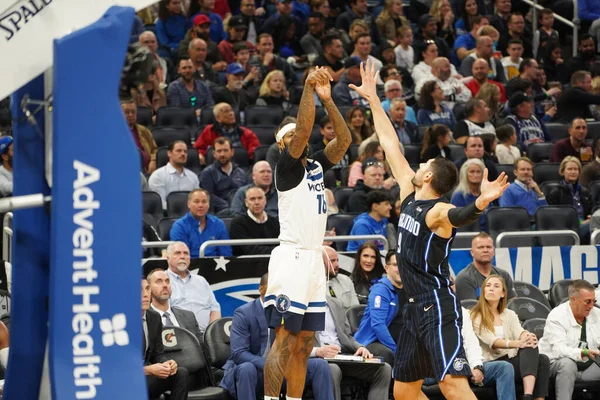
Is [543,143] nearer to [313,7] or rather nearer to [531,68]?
[531,68]

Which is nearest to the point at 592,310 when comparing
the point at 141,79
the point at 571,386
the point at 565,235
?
the point at 571,386

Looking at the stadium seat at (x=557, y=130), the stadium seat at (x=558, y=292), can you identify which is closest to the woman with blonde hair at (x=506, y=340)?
the stadium seat at (x=558, y=292)

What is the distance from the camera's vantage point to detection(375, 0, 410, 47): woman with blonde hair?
65.2ft

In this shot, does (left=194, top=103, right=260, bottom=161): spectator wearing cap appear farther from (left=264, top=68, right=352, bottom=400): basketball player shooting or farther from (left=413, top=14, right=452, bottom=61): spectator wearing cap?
(left=264, top=68, right=352, bottom=400): basketball player shooting

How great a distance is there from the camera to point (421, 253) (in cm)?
775

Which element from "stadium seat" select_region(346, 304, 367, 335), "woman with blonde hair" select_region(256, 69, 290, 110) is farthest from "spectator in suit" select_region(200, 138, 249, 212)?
"stadium seat" select_region(346, 304, 367, 335)

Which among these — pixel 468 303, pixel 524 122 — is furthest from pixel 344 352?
pixel 524 122

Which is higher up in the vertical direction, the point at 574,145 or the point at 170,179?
the point at 574,145

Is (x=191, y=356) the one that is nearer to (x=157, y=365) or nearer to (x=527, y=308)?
(x=157, y=365)

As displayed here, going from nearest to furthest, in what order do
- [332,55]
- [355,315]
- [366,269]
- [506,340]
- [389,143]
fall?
1. [389,143]
2. [506,340]
3. [355,315]
4. [366,269]
5. [332,55]

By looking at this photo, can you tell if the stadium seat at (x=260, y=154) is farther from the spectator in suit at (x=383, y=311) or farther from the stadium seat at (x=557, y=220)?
the spectator in suit at (x=383, y=311)

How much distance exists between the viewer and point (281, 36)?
61.8 feet

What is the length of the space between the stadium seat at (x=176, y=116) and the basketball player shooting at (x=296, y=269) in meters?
7.55

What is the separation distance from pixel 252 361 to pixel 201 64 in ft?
25.8
